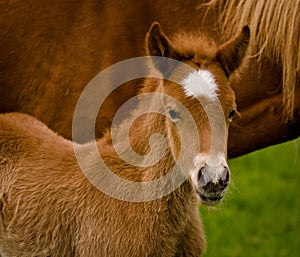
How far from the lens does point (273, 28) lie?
5836 mm

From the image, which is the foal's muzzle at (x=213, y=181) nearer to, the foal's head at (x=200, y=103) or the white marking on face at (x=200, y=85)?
the foal's head at (x=200, y=103)

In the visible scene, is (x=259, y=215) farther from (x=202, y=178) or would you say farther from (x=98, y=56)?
(x=202, y=178)

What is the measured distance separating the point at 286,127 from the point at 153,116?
1075 millimetres

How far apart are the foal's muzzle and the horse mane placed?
1221mm

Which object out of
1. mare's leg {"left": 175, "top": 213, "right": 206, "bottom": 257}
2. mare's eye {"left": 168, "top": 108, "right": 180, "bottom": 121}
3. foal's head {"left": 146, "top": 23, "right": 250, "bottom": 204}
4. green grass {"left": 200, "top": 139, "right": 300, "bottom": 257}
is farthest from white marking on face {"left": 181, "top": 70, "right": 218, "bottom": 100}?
green grass {"left": 200, "top": 139, "right": 300, "bottom": 257}

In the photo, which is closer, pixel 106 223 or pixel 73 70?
pixel 106 223

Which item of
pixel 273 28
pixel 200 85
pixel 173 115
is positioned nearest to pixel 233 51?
pixel 200 85

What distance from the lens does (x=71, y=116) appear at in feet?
19.6

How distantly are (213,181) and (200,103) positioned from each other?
17.1 inches

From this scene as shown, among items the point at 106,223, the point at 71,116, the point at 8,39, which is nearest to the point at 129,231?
the point at 106,223

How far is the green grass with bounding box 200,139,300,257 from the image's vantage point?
30.3ft

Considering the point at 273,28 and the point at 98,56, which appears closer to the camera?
the point at 273,28

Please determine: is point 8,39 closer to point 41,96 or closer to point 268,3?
point 41,96

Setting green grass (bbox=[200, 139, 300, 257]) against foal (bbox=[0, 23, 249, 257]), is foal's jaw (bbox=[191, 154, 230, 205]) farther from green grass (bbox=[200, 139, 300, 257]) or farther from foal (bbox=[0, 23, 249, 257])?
green grass (bbox=[200, 139, 300, 257])
